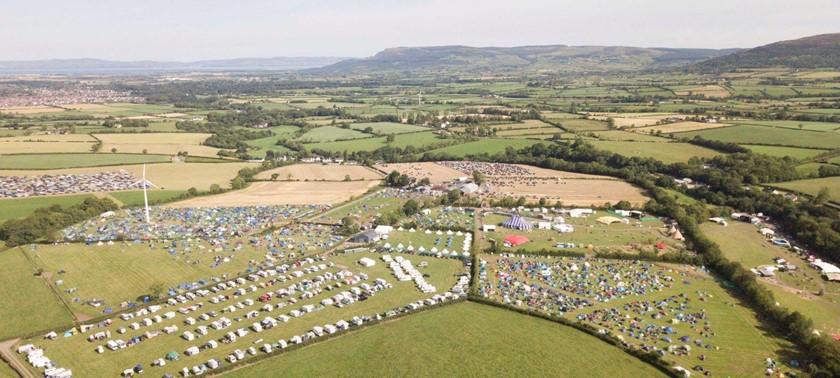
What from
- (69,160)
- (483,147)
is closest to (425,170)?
(483,147)

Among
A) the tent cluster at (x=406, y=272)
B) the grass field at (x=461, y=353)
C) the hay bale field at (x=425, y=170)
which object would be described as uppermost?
the hay bale field at (x=425, y=170)

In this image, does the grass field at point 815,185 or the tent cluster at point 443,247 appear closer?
the tent cluster at point 443,247

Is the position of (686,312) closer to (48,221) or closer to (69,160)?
(48,221)

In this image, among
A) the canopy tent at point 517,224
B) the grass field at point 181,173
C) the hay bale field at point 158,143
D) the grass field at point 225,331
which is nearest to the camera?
the grass field at point 225,331

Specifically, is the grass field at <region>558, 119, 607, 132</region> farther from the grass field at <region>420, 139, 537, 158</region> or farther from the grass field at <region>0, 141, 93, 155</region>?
the grass field at <region>0, 141, 93, 155</region>

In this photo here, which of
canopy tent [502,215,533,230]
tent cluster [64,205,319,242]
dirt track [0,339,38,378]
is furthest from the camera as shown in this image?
canopy tent [502,215,533,230]

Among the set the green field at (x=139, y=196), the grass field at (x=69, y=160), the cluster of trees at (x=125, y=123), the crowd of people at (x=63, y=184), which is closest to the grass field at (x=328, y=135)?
the grass field at (x=69, y=160)

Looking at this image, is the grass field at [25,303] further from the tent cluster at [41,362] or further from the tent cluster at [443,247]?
the tent cluster at [443,247]

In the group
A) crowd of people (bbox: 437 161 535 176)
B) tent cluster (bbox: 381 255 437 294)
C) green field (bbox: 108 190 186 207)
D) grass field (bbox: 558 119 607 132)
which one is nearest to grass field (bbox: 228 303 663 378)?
tent cluster (bbox: 381 255 437 294)
